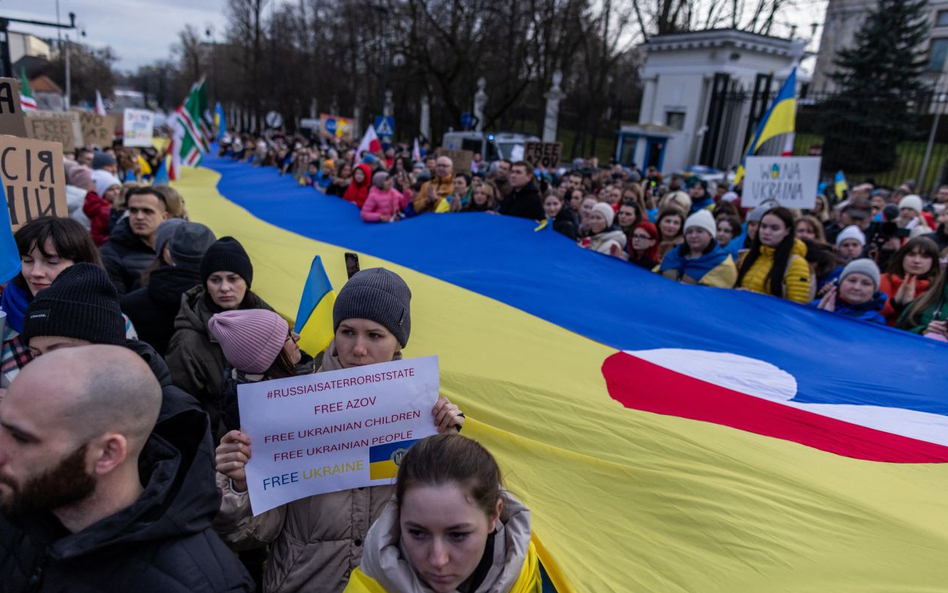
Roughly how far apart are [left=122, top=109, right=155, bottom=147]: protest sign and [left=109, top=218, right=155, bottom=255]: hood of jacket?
9.48 metres

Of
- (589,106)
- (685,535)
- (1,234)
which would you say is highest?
(589,106)

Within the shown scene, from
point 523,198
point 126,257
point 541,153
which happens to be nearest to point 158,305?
point 126,257

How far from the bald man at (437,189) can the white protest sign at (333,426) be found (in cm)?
652

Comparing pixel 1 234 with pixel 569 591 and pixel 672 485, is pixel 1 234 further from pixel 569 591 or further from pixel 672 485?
pixel 672 485

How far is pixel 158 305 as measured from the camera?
3.31 m

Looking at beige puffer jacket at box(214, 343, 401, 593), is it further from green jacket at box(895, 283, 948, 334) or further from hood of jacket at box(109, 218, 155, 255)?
green jacket at box(895, 283, 948, 334)

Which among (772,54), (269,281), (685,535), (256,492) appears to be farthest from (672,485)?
(772,54)

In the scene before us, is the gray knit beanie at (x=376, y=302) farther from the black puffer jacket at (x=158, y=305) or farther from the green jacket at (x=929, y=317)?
the green jacket at (x=929, y=317)

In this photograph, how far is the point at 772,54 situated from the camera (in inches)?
811

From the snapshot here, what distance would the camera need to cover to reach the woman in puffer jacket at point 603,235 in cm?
553

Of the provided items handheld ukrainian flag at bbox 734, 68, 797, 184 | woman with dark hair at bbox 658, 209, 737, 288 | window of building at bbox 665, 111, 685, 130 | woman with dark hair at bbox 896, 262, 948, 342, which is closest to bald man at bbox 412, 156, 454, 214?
→ handheld ukrainian flag at bbox 734, 68, 797, 184

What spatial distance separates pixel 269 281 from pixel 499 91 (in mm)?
28301

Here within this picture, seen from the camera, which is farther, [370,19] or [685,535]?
[370,19]

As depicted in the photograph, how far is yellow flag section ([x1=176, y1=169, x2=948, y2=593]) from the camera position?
1820 millimetres
